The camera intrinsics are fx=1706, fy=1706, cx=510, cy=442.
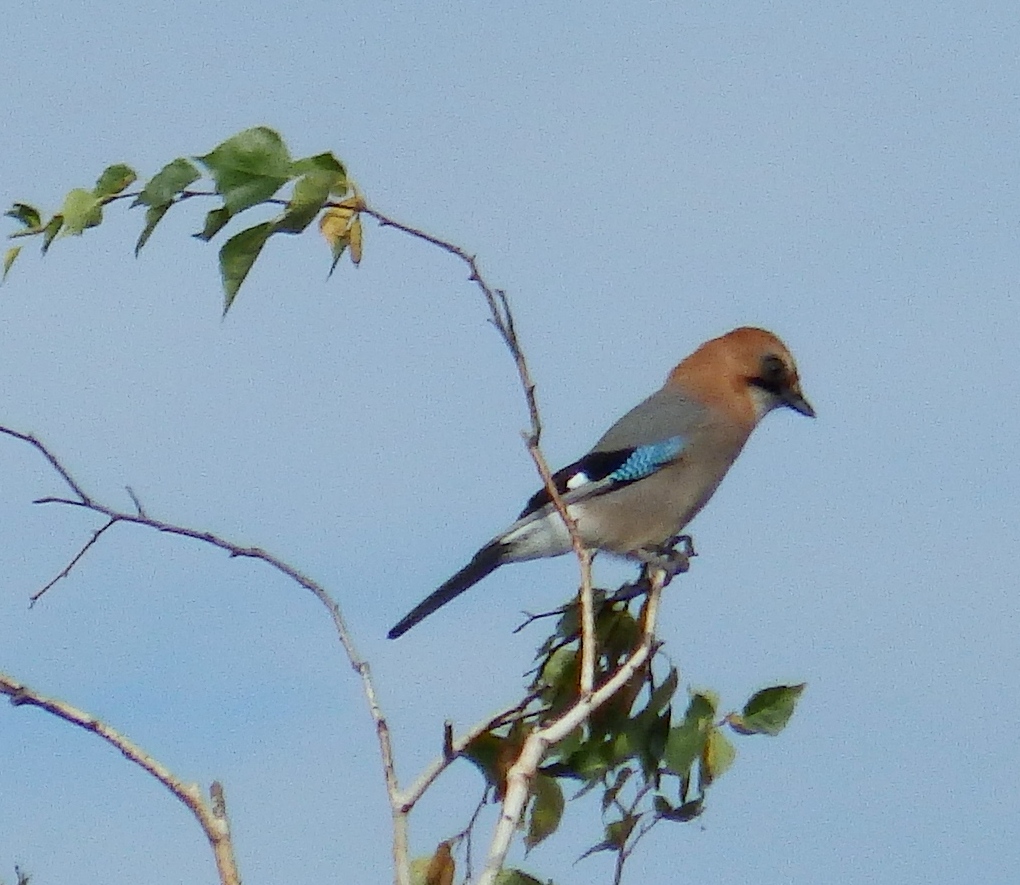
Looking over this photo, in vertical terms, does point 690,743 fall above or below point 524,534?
below

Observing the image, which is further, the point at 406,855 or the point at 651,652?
the point at 651,652

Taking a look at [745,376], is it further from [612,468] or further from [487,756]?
[487,756]

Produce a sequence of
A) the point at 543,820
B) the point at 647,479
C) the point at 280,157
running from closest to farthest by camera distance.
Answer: the point at 280,157, the point at 543,820, the point at 647,479

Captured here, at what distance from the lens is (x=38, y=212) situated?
3.18 meters

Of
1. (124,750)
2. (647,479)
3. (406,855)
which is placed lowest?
(406,855)

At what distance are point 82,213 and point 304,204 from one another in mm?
445

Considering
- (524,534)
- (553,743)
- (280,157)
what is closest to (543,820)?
(553,743)

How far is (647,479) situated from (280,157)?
413 centimetres

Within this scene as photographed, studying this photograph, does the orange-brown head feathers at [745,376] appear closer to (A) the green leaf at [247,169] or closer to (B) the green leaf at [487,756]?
(B) the green leaf at [487,756]

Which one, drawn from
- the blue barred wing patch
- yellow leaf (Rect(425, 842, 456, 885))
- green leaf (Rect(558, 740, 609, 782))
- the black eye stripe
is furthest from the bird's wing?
yellow leaf (Rect(425, 842, 456, 885))

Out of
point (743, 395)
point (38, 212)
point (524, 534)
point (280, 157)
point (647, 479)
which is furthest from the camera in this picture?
point (743, 395)

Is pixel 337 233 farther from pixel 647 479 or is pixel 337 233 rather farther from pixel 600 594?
pixel 647 479

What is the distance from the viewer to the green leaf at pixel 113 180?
3.09m

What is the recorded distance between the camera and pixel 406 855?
2533 millimetres
